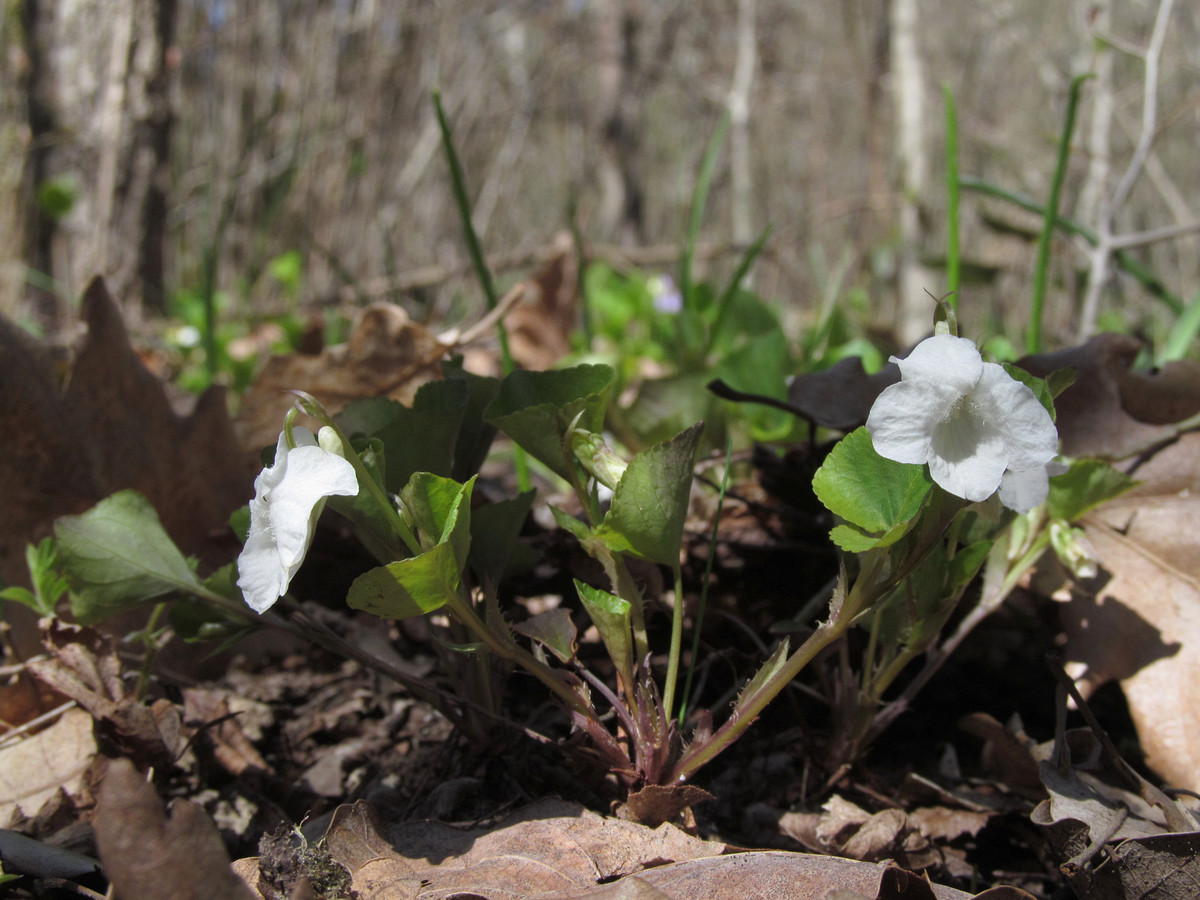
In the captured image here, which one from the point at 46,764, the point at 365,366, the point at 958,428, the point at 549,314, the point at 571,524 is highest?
the point at 958,428

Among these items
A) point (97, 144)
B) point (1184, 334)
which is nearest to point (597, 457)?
point (1184, 334)

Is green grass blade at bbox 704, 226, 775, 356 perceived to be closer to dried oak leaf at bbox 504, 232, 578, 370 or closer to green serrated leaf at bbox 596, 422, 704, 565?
dried oak leaf at bbox 504, 232, 578, 370

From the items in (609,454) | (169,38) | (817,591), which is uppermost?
(169,38)

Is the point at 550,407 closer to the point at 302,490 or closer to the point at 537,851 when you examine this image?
the point at 302,490

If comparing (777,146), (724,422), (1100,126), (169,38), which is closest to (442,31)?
(169,38)

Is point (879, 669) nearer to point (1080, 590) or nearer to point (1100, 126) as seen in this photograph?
point (1080, 590)

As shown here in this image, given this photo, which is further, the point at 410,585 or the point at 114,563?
the point at 114,563

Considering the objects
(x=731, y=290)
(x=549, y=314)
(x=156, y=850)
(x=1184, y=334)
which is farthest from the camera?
(x=549, y=314)
